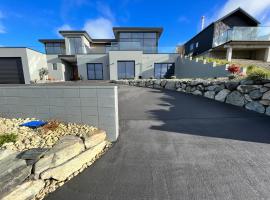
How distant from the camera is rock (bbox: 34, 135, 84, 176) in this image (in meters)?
2.21

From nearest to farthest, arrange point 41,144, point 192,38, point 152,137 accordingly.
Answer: point 41,144
point 152,137
point 192,38

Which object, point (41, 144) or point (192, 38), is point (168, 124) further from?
point (192, 38)

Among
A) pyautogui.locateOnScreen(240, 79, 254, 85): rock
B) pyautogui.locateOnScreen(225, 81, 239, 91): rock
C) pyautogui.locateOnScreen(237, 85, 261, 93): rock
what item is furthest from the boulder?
pyautogui.locateOnScreen(240, 79, 254, 85): rock

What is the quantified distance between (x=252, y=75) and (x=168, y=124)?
432 cm

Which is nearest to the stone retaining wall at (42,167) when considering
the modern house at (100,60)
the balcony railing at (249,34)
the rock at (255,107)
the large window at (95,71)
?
the rock at (255,107)

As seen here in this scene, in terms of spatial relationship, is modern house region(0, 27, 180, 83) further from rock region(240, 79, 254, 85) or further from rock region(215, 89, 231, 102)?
rock region(240, 79, 254, 85)

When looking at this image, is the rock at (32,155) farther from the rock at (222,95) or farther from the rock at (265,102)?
the rock at (222,95)

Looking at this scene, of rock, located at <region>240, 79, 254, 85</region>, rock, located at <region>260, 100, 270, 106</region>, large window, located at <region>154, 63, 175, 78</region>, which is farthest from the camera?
large window, located at <region>154, 63, 175, 78</region>

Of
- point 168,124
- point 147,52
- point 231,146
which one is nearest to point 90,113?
point 168,124

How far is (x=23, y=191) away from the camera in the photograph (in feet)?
6.27

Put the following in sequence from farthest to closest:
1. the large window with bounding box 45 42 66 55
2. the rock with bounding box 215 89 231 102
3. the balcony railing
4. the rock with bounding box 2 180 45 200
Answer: the large window with bounding box 45 42 66 55 < the balcony railing < the rock with bounding box 215 89 231 102 < the rock with bounding box 2 180 45 200

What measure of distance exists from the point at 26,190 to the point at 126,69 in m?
15.7

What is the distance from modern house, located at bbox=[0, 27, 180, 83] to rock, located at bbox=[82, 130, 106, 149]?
14.0 meters

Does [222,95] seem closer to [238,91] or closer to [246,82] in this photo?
[238,91]
